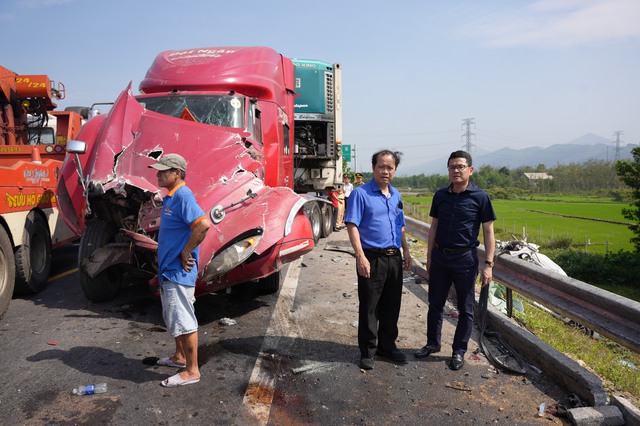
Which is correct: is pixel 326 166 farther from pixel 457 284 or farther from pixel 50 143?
pixel 457 284

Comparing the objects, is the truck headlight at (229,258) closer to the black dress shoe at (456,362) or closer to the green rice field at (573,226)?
the black dress shoe at (456,362)

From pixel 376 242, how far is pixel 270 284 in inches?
103

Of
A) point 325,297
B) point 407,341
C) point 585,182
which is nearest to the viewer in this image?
point 407,341

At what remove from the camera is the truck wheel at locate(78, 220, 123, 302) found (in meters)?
6.01

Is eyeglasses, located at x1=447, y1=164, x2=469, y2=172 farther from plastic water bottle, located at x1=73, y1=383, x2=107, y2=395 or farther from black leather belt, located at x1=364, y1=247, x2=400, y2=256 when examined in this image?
plastic water bottle, located at x1=73, y1=383, x2=107, y2=395

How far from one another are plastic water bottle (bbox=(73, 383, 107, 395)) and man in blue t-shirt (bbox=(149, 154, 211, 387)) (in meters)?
0.45

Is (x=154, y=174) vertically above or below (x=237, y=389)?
above

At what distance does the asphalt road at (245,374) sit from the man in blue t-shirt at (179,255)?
0.30 meters

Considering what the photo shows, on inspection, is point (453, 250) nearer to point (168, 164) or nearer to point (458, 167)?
point (458, 167)

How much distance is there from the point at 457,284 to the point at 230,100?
437cm

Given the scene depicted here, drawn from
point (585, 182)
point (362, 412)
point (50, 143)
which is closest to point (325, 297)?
point (362, 412)

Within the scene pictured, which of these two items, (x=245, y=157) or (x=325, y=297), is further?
(x=325, y=297)

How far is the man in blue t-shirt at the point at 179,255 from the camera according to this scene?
12.4ft

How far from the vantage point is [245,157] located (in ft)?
19.7
